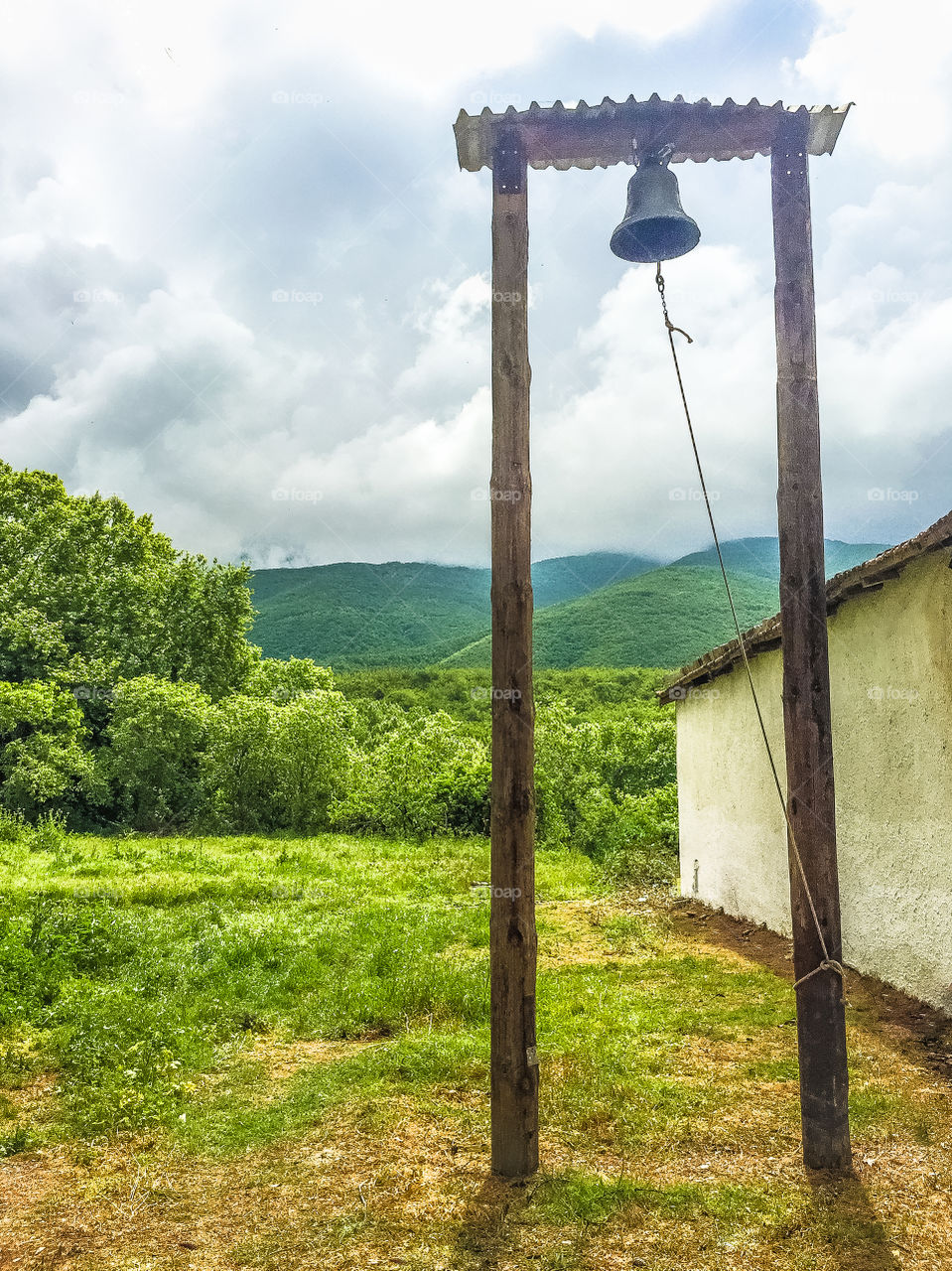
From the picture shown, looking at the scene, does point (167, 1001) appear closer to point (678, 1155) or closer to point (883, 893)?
point (678, 1155)

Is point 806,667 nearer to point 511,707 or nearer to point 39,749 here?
point 511,707

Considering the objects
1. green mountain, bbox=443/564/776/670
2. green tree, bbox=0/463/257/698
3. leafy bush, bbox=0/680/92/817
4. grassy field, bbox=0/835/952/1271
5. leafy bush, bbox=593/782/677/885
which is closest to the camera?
grassy field, bbox=0/835/952/1271

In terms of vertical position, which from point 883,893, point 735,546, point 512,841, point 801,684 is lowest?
point 883,893

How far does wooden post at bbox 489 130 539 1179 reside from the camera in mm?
3740

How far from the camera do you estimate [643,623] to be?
194 ft

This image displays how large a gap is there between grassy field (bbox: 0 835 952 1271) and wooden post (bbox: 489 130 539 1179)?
453mm

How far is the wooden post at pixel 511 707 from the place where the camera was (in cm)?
374

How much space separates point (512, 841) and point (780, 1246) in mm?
1927

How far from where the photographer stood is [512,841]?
383cm

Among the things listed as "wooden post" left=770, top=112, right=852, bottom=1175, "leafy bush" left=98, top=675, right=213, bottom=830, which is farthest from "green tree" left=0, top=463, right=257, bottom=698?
"wooden post" left=770, top=112, right=852, bottom=1175

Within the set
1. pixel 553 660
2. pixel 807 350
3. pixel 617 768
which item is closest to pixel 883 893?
pixel 807 350

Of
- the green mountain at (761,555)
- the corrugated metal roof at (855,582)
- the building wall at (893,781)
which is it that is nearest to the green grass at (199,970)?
the building wall at (893,781)

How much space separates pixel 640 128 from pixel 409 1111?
5654 mm

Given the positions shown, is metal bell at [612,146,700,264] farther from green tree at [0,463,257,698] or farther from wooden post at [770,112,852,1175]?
green tree at [0,463,257,698]
